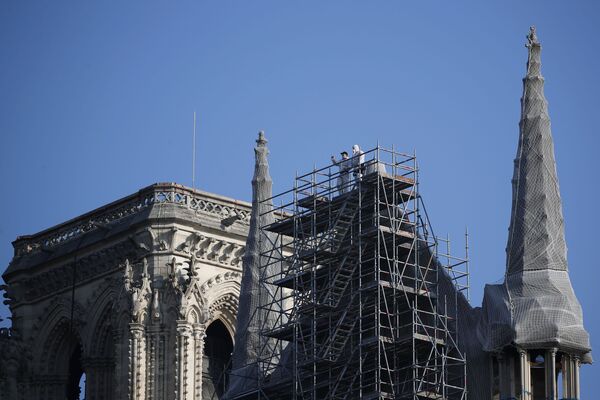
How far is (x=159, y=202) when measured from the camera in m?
84.9

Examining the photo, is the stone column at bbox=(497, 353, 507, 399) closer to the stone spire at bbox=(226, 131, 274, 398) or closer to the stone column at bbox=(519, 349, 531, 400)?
the stone column at bbox=(519, 349, 531, 400)

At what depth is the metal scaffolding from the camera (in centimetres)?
7206

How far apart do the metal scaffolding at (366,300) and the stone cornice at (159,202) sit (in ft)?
30.8

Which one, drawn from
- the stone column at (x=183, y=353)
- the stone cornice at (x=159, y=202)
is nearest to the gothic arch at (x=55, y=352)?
the stone cornice at (x=159, y=202)

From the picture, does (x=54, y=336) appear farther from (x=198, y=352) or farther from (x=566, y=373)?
(x=566, y=373)

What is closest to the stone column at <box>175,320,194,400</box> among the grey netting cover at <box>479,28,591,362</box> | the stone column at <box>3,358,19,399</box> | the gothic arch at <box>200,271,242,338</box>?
the gothic arch at <box>200,271,242,338</box>

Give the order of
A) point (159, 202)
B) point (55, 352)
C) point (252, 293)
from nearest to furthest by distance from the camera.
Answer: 1. point (252, 293)
2. point (159, 202)
3. point (55, 352)

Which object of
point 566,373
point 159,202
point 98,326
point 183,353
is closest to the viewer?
point 566,373

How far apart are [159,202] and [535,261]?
1692 centimetres

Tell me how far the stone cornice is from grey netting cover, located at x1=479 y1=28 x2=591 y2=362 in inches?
594

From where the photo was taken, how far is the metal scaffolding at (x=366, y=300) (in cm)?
7206

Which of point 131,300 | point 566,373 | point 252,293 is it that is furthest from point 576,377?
point 131,300

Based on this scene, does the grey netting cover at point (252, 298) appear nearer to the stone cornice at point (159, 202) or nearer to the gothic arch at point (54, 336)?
the stone cornice at point (159, 202)

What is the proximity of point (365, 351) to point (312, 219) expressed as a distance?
417 centimetres
